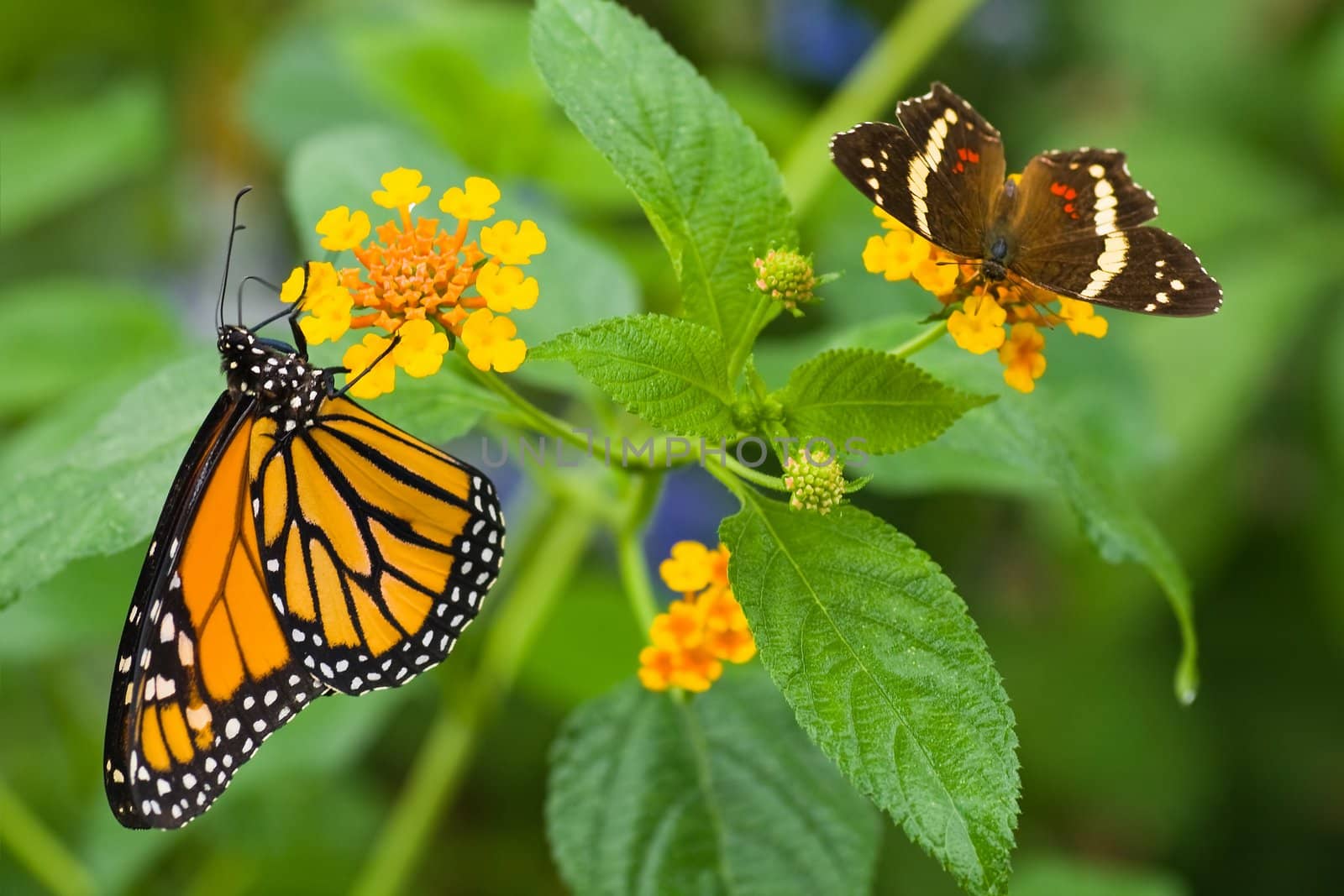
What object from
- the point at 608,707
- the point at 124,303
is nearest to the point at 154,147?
the point at 124,303

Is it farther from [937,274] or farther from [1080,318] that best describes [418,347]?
[1080,318]

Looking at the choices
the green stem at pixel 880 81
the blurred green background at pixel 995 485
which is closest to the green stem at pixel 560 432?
the blurred green background at pixel 995 485

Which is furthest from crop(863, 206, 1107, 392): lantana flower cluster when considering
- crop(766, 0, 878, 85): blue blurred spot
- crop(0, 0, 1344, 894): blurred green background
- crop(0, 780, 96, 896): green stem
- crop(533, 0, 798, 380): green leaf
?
crop(766, 0, 878, 85): blue blurred spot

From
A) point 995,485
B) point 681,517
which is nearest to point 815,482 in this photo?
point 995,485

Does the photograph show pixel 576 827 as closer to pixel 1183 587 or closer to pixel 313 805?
pixel 1183 587

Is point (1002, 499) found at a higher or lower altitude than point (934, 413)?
lower

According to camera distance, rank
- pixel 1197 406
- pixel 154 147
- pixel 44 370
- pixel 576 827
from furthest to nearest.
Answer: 1. pixel 154 147
2. pixel 1197 406
3. pixel 44 370
4. pixel 576 827

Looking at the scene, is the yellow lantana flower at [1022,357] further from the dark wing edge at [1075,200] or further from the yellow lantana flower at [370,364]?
the yellow lantana flower at [370,364]
